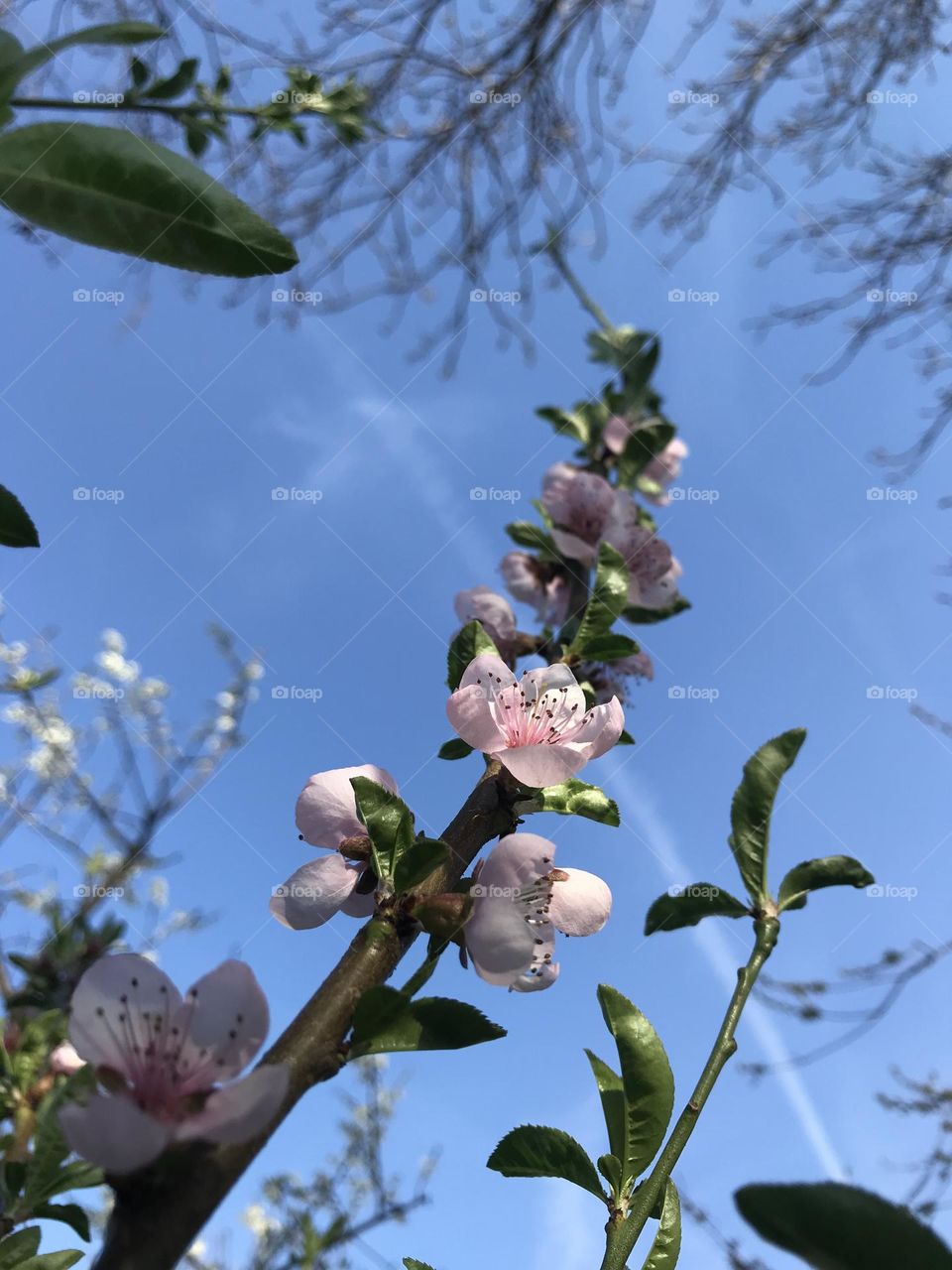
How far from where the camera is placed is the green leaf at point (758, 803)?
1345 millimetres

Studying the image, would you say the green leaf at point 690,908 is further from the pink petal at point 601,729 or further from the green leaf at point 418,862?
the green leaf at point 418,862

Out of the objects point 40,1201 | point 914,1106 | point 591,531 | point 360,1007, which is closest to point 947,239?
point 591,531

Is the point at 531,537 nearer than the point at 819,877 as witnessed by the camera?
No

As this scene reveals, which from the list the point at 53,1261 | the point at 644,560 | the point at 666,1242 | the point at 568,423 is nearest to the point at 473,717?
the point at 666,1242

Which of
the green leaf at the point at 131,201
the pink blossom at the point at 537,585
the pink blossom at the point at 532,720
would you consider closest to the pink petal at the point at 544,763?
the pink blossom at the point at 532,720

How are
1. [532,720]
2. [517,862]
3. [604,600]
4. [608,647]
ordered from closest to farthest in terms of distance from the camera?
1. [517,862]
2. [532,720]
3. [608,647]
4. [604,600]

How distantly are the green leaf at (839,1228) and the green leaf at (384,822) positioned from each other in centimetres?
56

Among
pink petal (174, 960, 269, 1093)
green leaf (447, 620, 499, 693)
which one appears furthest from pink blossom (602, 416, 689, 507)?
pink petal (174, 960, 269, 1093)

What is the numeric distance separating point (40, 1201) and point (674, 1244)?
96 cm

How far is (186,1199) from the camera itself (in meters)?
0.68

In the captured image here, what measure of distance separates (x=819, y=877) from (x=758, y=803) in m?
0.14

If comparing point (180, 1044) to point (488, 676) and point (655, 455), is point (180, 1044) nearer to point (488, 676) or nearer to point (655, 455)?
point (488, 676)

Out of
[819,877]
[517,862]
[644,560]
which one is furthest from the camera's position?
[644,560]

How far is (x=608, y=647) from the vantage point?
5.51 ft
